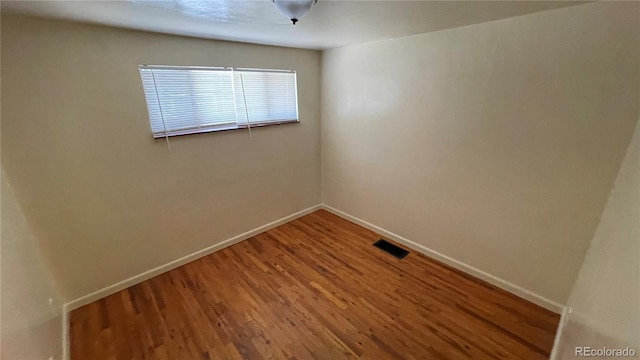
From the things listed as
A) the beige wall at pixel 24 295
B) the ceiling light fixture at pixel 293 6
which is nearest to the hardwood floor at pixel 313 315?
the beige wall at pixel 24 295

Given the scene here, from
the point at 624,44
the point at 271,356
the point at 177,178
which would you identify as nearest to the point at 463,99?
the point at 624,44

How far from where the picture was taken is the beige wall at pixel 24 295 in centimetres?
109

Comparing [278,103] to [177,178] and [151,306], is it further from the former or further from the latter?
[151,306]

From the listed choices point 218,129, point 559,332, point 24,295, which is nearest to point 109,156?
point 218,129

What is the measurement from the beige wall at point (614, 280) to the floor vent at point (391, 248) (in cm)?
125

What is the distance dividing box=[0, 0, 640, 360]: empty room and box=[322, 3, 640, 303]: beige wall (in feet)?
0.04

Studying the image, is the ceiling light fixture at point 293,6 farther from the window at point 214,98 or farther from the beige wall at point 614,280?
the beige wall at point 614,280

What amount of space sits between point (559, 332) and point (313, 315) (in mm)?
1672

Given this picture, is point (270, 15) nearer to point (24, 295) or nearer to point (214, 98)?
point (214, 98)

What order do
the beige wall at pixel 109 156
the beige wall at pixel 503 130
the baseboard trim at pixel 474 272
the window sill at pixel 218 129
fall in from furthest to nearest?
1. the window sill at pixel 218 129
2. the baseboard trim at pixel 474 272
3. the beige wall at pixel 109 156
4. the beige wall at pixel 503 130

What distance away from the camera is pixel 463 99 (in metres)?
2.05

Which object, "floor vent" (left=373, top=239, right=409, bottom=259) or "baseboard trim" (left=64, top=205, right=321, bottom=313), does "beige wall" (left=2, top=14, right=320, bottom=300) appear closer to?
"baseboard trim" (left=64, top=205, right=321, bottom=313)

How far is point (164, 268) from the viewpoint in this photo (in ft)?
7.97
